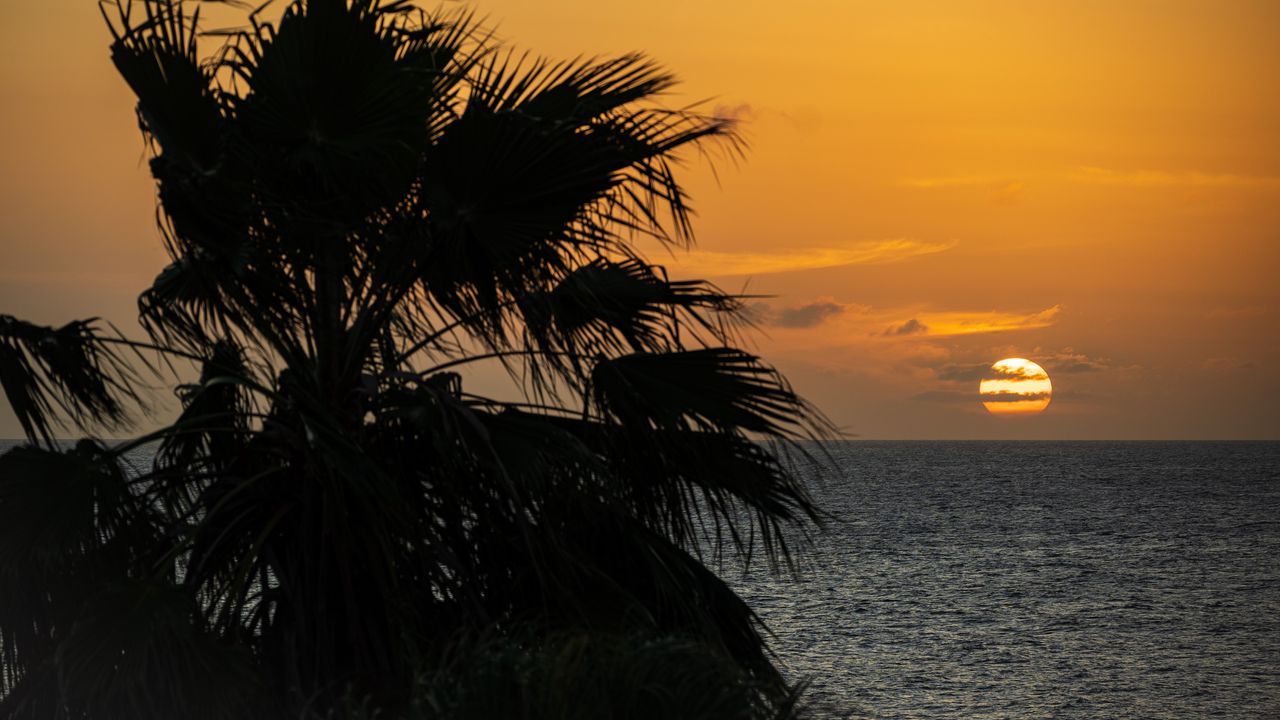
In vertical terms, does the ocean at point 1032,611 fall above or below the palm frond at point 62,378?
below

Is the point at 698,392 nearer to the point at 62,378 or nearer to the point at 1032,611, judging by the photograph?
the point at 62,378

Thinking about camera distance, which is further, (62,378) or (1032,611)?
(1032,611)

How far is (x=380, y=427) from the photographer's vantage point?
24.4ft

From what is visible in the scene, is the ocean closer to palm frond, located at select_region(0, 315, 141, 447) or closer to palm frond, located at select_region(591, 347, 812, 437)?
palm frond, located at select_region(591, 347, 812, 437)

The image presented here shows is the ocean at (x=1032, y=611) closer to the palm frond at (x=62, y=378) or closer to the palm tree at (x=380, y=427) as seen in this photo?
the palm tree at (x=380, y=427)

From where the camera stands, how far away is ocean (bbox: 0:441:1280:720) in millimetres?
28000

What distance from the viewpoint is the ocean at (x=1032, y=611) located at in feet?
91.9

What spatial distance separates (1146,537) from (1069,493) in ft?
119

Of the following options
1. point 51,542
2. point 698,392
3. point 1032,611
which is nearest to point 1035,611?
point 1032,611

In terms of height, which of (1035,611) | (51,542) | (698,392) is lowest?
(1035,611)

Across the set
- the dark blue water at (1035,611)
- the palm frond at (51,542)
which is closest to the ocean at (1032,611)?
the dark blue water at (1035,611)

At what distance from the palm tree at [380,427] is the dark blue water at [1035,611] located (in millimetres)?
1149

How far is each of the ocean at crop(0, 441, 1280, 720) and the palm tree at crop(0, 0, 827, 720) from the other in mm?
1126

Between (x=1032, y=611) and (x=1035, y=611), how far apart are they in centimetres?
17
